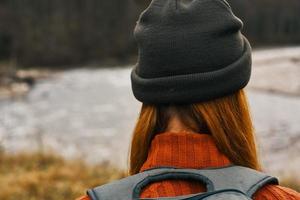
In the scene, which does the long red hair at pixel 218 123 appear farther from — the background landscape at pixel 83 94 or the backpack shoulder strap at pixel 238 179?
the background landscape at pixel 83 94

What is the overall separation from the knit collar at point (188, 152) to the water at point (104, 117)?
750cm

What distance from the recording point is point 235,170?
50.9 inches

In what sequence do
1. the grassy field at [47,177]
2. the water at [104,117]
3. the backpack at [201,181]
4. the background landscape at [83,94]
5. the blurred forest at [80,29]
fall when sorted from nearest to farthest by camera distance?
the backpack at [201,181]
the grassy field at [47,177]
the background landscape at [83,94]
the water at [104,117]
the blurred forest at [80,29]

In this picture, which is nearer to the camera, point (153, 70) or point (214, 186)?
point (214, 186)

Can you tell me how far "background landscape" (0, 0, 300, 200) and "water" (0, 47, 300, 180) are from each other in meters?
0.03

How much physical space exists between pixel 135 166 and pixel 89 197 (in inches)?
9.8

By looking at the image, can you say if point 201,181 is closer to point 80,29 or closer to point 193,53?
point 193,53

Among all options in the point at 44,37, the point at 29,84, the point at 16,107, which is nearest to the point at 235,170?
the point at 16,107

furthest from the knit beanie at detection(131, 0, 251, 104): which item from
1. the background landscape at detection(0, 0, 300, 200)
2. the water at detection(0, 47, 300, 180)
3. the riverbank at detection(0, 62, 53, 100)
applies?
the riverbank at detection(0, 62, 53, 100)

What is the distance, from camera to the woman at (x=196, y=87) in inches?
51.7

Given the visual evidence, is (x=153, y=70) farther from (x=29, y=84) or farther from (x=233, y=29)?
(x=29, y=84)

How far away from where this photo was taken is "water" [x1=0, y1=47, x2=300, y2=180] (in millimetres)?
11164

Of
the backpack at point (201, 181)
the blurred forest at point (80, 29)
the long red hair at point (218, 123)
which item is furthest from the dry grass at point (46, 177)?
the blurred forest at point (80, 29)

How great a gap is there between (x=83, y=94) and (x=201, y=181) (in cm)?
1918
